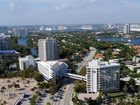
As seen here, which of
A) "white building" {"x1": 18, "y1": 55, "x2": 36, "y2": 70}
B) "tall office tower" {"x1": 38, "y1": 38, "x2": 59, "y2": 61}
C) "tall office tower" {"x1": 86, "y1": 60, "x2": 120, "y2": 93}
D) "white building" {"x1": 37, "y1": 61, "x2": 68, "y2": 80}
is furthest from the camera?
"tall office tower" {"x1": 38, "y1": 38, "x2": 59, "y2": 61}

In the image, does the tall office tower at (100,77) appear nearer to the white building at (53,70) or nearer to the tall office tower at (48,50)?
the white building at (53,70)

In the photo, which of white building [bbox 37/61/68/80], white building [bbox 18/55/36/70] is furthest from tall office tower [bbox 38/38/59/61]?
white building [bbox 37/61/68/80]

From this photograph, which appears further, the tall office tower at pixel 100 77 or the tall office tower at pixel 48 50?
the tall office tower at pixel 48 50

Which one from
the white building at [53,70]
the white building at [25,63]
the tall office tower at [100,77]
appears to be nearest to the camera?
the tall office tower at [100,77]

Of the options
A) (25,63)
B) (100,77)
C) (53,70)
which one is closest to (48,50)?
(25,63)

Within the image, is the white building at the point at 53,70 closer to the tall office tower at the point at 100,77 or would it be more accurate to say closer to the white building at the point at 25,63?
the white building at the point at 25,63

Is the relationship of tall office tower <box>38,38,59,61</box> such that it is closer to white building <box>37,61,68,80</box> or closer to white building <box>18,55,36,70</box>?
white building <box>18,55,36,70</box>

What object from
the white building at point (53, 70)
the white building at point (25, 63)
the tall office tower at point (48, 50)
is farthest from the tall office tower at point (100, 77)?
the tall office tower at point (48, 50)

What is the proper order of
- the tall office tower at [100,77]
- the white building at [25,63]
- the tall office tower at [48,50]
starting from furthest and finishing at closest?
the tall office tower at [48,50], the white building at [25,63], the tall office tower at [100,77]

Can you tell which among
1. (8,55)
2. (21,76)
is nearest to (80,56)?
(8,55)

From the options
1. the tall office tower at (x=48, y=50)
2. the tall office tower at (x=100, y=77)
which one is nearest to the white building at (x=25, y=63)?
the tall office tower at (x=48, y=50)
